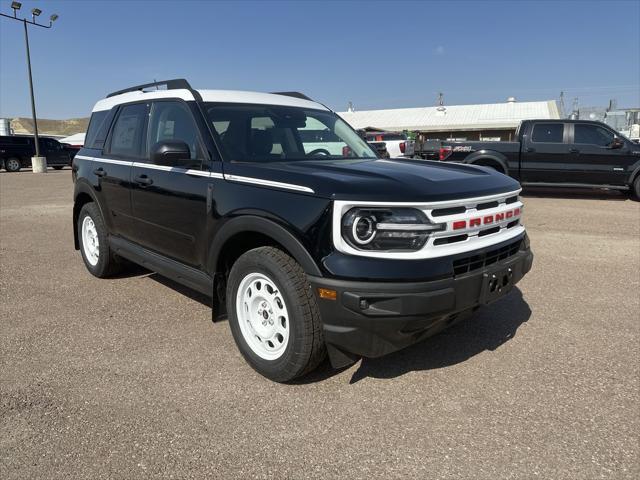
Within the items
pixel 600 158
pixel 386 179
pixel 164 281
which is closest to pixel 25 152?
pixel 164 281

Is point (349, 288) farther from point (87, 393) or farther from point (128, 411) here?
point (87, 393)

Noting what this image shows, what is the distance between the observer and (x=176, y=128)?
13.1 feet

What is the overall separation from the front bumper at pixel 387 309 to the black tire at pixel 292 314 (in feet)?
0.35

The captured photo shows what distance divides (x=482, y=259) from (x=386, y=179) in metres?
0.76

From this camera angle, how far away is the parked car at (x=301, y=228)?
2680 millimetres

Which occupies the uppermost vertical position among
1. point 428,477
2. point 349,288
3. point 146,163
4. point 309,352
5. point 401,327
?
point 146,163

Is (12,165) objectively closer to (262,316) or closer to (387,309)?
(262,316)

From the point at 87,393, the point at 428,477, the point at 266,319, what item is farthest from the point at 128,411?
the point at 428,477

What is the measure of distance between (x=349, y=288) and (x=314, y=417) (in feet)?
2.57

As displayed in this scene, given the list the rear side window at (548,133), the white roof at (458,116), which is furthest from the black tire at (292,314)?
the white roof at (458,116)

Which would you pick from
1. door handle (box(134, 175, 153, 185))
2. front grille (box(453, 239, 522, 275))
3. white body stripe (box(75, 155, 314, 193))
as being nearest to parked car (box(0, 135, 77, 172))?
white body stripe (box(75, 155, 314, 193))

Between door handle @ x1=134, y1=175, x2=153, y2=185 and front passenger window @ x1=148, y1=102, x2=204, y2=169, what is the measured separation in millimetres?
279

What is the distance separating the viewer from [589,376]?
10.7 ft

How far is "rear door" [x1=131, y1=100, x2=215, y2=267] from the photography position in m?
3.58
